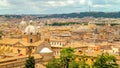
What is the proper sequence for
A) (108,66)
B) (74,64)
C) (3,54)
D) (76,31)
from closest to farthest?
(108,66), (74,64), (3,54), (76,31)

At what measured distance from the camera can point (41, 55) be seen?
47.2m

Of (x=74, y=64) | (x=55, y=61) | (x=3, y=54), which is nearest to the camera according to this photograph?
(x=74, y=64)

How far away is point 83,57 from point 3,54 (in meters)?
12.3

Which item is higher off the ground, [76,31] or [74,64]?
[74,64]

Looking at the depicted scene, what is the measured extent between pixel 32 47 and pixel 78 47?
11.1 m

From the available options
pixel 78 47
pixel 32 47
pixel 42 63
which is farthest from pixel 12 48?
pixel 78 47

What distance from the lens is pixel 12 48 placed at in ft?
169

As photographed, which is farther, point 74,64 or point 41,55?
point 41,55

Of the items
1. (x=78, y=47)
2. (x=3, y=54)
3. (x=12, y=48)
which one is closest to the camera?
(x=3, y=54)

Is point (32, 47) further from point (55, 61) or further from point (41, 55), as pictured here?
point (55, 61)

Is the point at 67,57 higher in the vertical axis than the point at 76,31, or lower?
higher

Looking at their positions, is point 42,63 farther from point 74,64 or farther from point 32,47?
point 74,64

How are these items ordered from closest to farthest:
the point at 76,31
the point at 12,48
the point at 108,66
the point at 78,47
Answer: the point at 108,66, the point at 12,48, the point at 78,47, the point at 76,31

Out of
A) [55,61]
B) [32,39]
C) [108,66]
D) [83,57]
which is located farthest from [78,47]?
→ [108,66]
